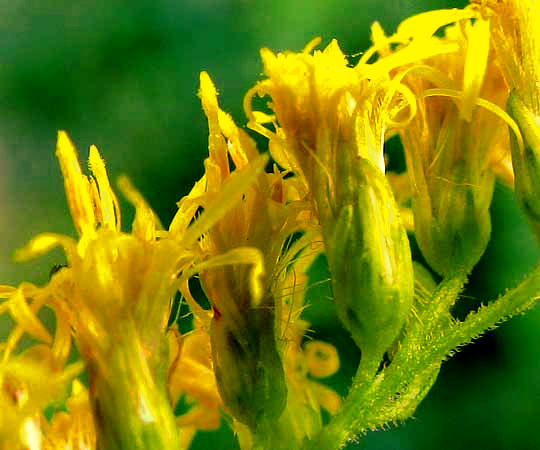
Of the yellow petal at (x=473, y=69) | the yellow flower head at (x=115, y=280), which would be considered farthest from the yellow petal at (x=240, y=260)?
the yellow petal at (x=473, y=69)

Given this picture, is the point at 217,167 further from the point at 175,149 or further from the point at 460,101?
the point at 175,149

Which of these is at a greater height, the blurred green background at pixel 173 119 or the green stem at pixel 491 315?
the green stem at pixel 491 315

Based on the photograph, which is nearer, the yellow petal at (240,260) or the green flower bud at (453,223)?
the yellow petal at (240,260)

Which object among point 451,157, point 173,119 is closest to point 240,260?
point 451,157

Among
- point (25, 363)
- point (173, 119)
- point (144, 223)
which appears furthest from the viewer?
point (173, 119)

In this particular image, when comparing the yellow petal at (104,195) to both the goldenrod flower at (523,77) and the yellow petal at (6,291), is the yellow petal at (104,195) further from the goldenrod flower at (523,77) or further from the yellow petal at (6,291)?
the goldenrod flower at (523,77)

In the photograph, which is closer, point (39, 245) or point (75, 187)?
point (39, 245)

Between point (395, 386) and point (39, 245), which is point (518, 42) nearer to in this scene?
point (395, 386)
